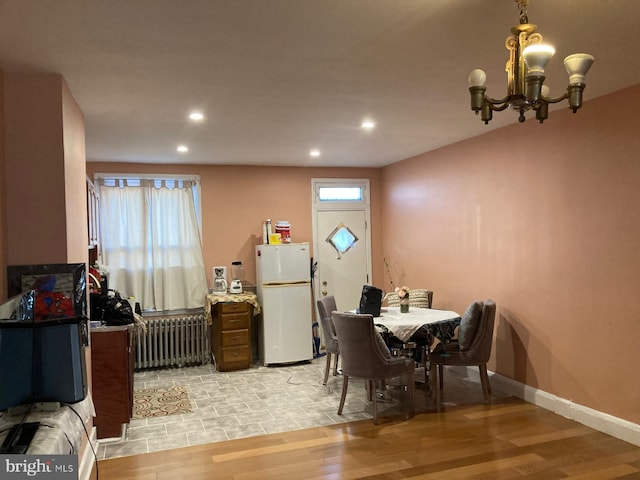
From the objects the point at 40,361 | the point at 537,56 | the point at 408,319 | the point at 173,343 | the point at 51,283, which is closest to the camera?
the point at 40,361

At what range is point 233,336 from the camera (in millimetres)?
6133

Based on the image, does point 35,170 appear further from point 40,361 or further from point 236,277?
point 236,277

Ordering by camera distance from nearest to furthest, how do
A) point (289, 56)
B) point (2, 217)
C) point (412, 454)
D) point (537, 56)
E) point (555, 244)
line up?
point (537, 56) → point (289, 56) → point (2, 217) → point (412, 454) → point (555, 244)

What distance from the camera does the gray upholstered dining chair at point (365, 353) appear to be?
4207mm

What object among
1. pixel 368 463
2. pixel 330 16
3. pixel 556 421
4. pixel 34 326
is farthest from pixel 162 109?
pixel 556 421

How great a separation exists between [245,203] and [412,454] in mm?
4180

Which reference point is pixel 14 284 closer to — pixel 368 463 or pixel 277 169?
pixel 368 463

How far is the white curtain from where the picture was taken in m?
6.27

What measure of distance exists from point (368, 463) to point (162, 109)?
3.01 m

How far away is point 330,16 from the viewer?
2324 millimetres

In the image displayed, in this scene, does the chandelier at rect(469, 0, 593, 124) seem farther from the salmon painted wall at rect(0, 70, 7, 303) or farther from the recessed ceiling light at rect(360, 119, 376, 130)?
the salmon painted wall at rect(0, 70, 7, 303)

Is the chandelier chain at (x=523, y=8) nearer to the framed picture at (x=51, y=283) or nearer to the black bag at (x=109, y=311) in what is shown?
the framed picture at (x=51, y=283)

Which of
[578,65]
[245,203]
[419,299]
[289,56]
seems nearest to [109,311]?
[289,56]

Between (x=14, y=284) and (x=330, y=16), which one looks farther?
(x=14, y=284)
